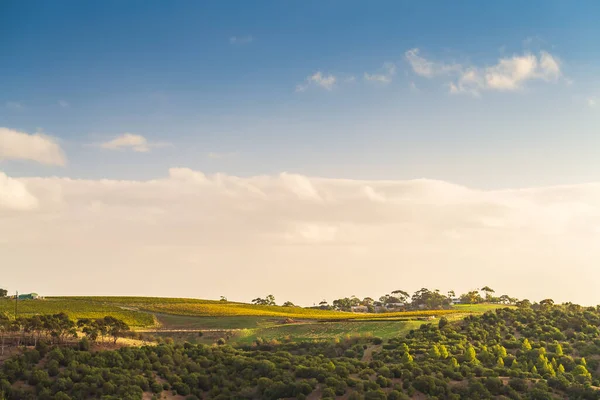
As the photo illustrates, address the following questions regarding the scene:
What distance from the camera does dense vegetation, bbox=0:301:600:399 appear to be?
44.0 m

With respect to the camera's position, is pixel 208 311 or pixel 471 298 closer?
pixel 208 311

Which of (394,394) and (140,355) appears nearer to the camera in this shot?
(394,394)

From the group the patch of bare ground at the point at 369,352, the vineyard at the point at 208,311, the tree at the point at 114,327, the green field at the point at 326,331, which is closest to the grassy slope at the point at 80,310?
the vineyard at the point at 208,311

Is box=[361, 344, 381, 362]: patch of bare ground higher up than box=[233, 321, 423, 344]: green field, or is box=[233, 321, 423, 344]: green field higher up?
box=[233, 321, 423, 344]: green field

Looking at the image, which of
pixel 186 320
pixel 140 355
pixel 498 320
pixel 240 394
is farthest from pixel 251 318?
pixel 240 394

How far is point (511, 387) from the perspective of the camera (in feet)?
154

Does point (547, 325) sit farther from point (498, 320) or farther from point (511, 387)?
point (511, 387)

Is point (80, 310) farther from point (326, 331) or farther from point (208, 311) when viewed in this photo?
point (326, 331)

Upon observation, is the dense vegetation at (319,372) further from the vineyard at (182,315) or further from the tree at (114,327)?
the vineyard at (182,315)

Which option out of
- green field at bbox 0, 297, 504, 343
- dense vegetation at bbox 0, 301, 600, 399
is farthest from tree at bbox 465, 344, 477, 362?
green field at bbox 0, 297, 504, 343

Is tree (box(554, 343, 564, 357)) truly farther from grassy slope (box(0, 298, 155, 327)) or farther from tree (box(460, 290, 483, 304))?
tree (box(460, 290, 483, 304))

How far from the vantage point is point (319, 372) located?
49.0 m

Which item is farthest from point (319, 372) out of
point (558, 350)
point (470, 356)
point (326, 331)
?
point (326, 331)

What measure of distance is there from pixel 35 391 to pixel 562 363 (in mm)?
47870
